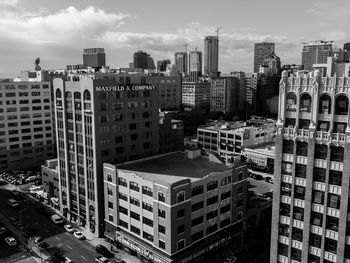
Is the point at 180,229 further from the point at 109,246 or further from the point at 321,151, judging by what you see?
the point at 321,151

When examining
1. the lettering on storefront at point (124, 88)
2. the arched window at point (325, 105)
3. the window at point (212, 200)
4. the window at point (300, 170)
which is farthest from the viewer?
the lettering on storefront at point (124, 88)

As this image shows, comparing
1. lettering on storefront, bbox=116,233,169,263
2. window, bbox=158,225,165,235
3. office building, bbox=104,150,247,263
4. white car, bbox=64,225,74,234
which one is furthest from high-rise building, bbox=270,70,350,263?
white car, bbox=64,225,74,234

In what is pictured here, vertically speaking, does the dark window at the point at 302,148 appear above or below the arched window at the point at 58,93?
below

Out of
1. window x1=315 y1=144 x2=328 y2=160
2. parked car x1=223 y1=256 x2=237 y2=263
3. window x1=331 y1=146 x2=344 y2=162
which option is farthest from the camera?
parked car x1=223 y1=256 x2=237 y2=263

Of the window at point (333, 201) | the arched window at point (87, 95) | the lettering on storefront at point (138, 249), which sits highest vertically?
the arched window at point (87, 95)

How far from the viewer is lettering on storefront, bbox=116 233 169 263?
75.7 meters

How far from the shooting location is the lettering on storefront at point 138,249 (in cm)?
7574

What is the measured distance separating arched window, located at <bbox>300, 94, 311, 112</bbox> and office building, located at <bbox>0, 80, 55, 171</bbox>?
13865cm

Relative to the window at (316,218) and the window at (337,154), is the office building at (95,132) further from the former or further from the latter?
the window at (337,154)

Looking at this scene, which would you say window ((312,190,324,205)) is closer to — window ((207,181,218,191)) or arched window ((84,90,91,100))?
window ((207,181,218,191))

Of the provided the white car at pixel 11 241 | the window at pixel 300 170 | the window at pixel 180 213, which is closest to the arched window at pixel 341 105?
the window at pixel 300 170

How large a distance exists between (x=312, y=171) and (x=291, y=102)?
440 inches

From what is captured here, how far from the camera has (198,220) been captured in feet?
257

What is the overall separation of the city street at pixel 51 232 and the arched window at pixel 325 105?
6220 centimetres
